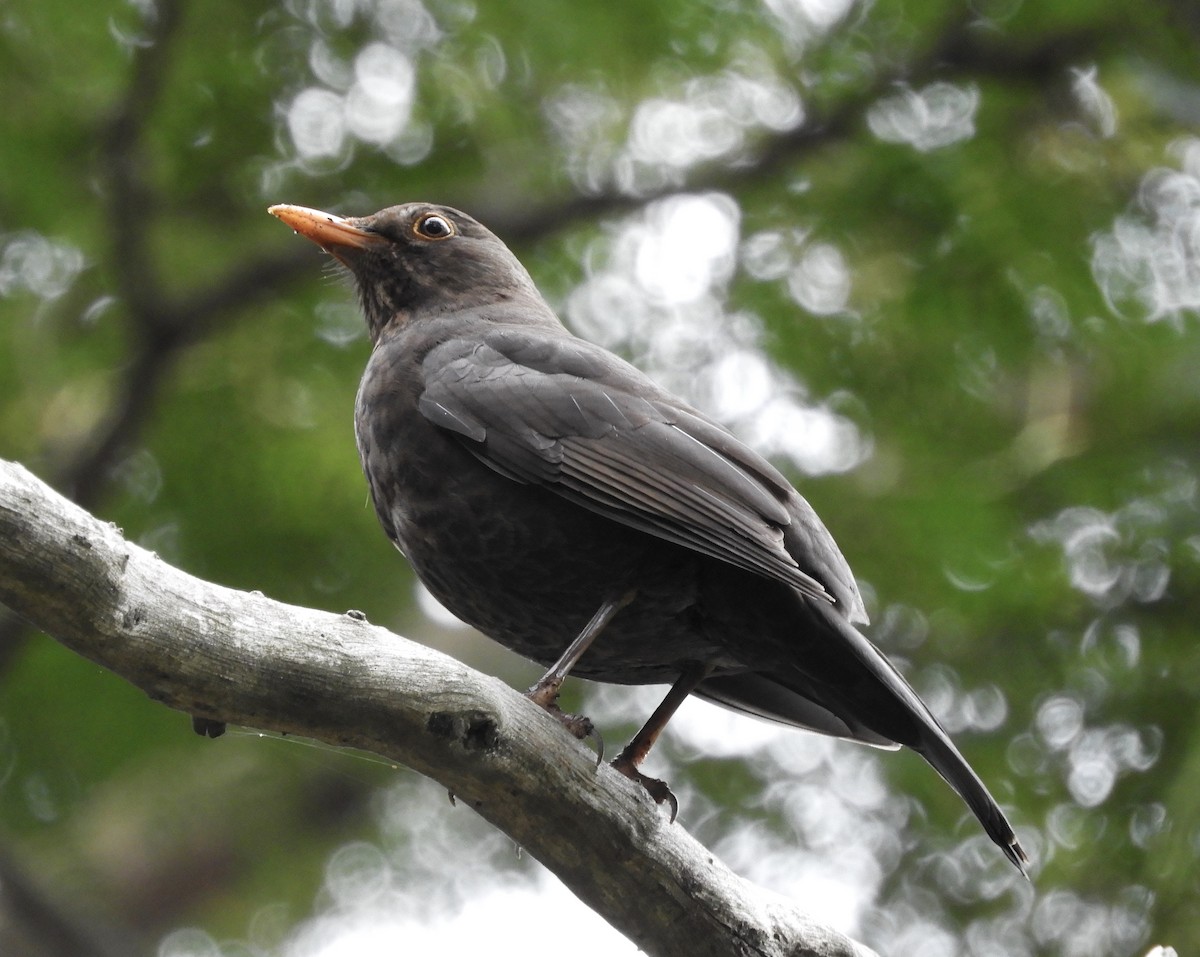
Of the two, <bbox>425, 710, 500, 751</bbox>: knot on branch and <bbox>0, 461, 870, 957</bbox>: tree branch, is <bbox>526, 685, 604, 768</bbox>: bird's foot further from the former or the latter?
<bbox>425, 710, 500, 751</bbox>: knot on branch

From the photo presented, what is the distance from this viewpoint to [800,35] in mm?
7168

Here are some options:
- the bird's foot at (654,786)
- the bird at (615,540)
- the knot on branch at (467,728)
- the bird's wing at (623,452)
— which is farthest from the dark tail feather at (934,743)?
the knot on branch at (467,728)

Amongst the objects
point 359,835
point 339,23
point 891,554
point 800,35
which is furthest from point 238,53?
point 359,835

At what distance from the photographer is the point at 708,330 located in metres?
7.90

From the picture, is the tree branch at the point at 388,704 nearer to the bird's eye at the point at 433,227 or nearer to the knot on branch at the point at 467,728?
the knot on branch at the point at 467,728

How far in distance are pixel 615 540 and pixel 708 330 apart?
172 inches

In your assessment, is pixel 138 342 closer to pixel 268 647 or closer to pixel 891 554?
pixel 891 554

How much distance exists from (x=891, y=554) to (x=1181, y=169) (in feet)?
8.10

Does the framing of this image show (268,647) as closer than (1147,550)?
Yes

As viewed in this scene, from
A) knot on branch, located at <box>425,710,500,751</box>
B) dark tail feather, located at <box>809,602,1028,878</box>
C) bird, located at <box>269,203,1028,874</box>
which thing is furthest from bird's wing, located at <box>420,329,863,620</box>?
knot on branch, located at <box>425,710,500,751</box>

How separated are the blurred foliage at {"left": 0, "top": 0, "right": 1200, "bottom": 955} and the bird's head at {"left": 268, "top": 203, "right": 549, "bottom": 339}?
1945 millimetres

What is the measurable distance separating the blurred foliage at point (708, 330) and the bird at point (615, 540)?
266 cm

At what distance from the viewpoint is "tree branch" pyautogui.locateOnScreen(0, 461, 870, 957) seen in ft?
8.39

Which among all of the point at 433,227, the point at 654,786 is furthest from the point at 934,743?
the point at 433,227
